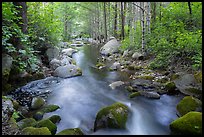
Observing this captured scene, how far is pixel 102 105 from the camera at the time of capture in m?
6.83

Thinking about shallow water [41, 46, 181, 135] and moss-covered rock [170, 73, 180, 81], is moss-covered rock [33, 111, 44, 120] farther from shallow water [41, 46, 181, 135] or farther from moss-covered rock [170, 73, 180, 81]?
moss-covered rock [170, 73, 180, 81]

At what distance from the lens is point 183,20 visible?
973 cm

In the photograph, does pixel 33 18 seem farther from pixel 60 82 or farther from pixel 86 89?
pixel 86 89

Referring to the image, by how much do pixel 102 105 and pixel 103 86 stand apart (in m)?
2.09

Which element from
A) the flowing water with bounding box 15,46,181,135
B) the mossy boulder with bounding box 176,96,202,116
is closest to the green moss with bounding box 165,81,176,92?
the flowing water with bounding box 15,46,181,135

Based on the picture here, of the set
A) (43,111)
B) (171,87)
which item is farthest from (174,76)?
(43,111)

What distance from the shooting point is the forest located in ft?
16.5

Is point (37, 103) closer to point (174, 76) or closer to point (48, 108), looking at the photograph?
point (48, 108)

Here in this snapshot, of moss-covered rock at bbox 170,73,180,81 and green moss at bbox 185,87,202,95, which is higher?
moss-covered rock at bbox 170,73,180,81

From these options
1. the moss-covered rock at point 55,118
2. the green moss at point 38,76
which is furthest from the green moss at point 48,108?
the green moss at point 38,76

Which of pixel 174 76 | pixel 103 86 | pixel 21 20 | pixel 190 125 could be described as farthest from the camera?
pixel 103 86

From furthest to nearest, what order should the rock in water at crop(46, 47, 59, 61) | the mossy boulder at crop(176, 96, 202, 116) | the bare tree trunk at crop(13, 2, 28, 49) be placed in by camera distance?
the rock in water at crop(46, 47, 59, 61) < the bare tree trunk at crop(13, 2, 28, 49) < the mossy boulder at crop(176, 96, 202, 116)

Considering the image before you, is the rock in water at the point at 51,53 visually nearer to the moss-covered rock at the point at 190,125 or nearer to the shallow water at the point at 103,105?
the shallow water at the point at 103,105

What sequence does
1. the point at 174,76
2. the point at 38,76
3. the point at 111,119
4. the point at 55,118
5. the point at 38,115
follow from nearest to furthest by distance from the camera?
the point at 111,119, the point at 55,118, the point at 38,115, the point at 174,76, the point at 38,76
